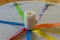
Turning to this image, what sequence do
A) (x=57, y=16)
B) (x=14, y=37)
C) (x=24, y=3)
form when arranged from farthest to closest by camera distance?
(x=24, y=3)
(x=57, y=16)
(x=14, y=37)

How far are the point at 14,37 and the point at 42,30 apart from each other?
153 millimetres

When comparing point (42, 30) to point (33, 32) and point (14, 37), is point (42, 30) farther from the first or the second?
point (14, 37)

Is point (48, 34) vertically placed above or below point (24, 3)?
below

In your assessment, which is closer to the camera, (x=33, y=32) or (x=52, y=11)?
(x=33, y=32)

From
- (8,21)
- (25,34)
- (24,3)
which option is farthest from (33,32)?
(24,3)

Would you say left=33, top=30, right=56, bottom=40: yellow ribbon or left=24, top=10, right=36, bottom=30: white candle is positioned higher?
left=24, top=10, right=36, bottom=30: white candle

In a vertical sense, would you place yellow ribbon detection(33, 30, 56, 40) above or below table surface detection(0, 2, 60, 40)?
below

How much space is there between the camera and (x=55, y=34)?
75 centimetres

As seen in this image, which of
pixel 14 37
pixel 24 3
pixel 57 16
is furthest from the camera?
pixel 24 3

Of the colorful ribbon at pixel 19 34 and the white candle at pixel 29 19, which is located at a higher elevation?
Result: the white candle at pixel 29 19

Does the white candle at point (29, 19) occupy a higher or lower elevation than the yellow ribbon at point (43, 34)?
higher

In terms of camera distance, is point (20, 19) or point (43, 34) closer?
point (43, 34)

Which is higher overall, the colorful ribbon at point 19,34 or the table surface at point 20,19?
the table surface at point 20,19

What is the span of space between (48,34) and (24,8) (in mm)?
280
